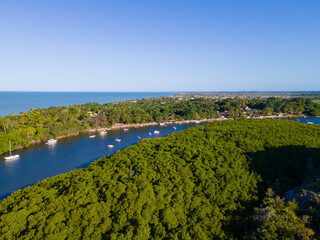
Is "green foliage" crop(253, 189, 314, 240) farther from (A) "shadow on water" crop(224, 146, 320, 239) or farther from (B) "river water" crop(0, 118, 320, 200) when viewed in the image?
(B) "river water" crop(0, 118, 320, 200)

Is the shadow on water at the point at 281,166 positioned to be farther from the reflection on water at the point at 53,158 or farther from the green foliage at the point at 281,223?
the reflection on water at the point at 53,158

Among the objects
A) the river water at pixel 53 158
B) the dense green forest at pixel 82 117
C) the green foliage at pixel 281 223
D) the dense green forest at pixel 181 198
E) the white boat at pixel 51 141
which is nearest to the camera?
the green foliage at pixel 281 223

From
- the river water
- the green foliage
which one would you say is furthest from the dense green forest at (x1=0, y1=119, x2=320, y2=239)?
the river water

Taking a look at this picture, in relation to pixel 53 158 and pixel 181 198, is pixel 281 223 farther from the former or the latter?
pixel 53 158

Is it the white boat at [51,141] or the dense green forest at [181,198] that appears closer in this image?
the dense green forest at [181,198]

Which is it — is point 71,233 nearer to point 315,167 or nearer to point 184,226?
point 184,226

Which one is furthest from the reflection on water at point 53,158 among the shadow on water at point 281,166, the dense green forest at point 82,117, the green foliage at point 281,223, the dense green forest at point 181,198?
the green foliage at point 281,223
